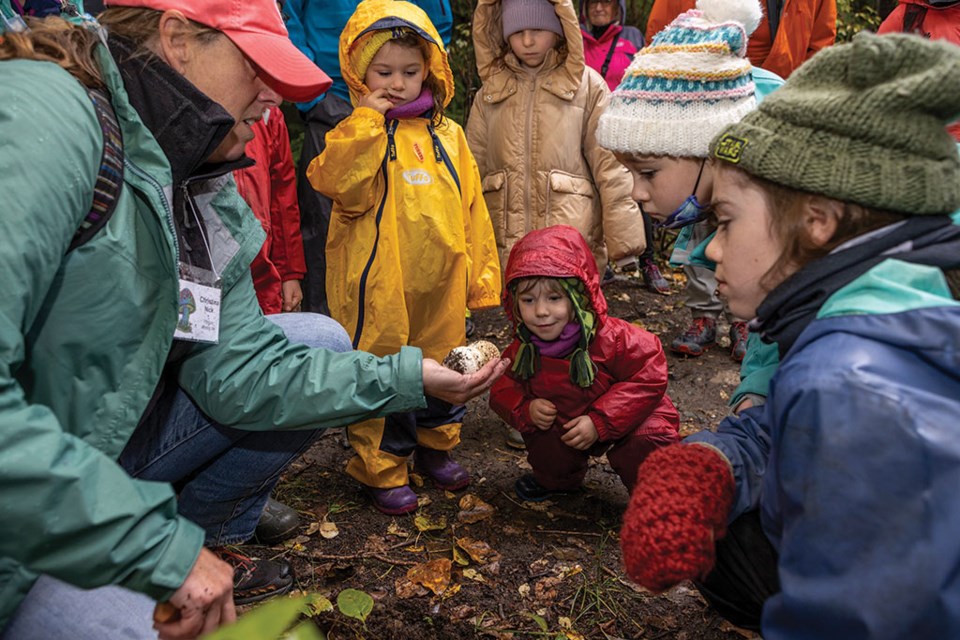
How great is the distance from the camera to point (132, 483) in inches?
57.4

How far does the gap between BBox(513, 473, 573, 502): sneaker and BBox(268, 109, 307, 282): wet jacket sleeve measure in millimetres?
1621

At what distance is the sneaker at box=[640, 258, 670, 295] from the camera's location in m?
6.02

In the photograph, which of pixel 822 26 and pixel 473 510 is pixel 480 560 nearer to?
pixel 473 510

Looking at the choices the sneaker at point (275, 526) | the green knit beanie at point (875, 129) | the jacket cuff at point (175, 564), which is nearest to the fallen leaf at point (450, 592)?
the sneaker at point (275, 526)

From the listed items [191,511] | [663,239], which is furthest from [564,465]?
[663,239]

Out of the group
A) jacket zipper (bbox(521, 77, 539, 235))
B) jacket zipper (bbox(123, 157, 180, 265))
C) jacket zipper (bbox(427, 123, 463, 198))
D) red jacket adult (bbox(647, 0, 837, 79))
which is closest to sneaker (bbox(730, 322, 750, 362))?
jacket zipper (bbox(521, 77, 539, 235))

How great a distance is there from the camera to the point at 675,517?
5.46 ft

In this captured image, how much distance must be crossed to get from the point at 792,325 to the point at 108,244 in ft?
4.67

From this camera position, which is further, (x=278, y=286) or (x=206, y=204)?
(x=278, y=286)

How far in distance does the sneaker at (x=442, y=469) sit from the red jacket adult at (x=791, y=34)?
3288 mm

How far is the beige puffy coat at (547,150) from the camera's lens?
13.8 ft

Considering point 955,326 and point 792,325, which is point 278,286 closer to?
point 792,325

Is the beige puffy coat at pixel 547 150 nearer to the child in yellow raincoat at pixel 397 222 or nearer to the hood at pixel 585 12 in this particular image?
the child in yellow raincoat at pixel 397 222

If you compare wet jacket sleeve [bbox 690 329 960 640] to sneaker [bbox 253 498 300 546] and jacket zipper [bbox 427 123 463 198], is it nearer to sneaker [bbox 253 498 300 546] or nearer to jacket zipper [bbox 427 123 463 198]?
sneaker [bbox 253 498 300 546]
